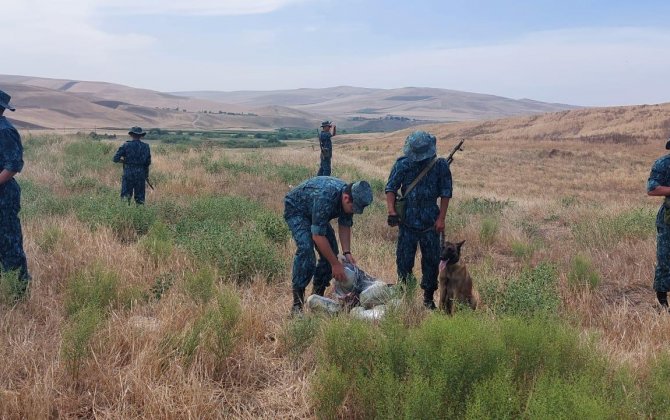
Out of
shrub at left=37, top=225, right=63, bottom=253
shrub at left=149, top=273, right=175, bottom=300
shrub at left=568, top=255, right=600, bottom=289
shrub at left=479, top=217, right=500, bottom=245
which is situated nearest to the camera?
shrub at left=149, top=273, right=175, bottom=300

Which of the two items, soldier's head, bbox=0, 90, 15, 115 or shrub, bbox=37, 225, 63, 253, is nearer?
soldier's head, bbox=0, 90, 15, 115

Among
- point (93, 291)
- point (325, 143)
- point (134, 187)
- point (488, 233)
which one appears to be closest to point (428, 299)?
point (93, 291)

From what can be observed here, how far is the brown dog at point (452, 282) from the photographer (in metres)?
4.99

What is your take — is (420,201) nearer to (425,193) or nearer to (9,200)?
(425,193)

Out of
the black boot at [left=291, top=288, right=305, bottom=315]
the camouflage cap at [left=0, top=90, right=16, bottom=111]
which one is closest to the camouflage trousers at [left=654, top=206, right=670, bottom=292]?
the black boot at [left=291, top=288, right=305, bottom=315]

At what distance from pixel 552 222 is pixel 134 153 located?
841cm

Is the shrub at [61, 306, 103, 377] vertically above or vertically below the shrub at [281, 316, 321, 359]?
above

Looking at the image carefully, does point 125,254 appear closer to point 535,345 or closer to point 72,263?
point 72,263

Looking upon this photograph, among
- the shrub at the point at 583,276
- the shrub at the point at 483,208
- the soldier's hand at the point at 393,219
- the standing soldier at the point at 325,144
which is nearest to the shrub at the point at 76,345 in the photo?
the soldier's hand at the point at 393,219

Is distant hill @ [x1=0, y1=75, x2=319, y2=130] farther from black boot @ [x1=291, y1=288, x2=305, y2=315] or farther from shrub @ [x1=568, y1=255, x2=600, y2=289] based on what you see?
shrub @ [x1=568, y1=255, x2=600, y2=289]

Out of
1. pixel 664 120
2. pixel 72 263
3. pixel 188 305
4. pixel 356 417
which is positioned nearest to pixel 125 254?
pixel 72 263

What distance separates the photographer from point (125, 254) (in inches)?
244

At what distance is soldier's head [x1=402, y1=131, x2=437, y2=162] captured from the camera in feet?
17.0

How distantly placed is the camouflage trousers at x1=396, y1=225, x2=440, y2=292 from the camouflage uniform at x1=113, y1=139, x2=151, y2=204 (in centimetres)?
632
